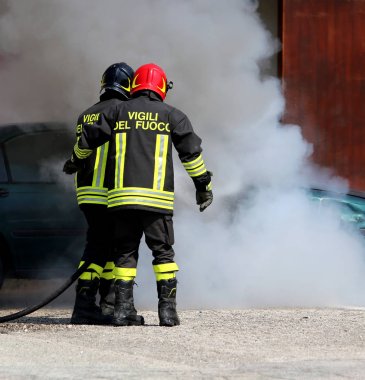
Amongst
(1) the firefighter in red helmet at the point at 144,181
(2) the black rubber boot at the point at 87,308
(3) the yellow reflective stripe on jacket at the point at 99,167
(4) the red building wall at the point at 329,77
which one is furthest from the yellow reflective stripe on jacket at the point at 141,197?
(4) the red building wall at the point at 329,77

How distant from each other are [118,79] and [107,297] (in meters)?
1.42

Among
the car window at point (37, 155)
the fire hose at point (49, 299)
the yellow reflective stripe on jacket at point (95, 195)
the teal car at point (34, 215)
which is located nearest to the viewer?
the fire hose at point (49, 299)

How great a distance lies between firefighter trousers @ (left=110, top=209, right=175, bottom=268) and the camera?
718cm

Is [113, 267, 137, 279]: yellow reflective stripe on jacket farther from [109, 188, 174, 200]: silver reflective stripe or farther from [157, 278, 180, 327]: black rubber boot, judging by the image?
[109, 188, 174, 200]: silver reflective stripe

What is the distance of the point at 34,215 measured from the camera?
27.8ft

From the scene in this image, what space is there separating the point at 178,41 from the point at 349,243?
2092 mm

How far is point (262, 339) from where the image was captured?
6668 mm

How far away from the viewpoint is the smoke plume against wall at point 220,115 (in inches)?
349

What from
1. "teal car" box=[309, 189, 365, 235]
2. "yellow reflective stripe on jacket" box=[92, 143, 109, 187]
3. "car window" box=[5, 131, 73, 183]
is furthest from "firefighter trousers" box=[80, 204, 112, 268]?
"teal car" box=[309, 189, 365, 235]

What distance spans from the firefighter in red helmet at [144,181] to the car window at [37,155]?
136 cm

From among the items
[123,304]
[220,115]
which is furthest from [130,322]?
[220,115]

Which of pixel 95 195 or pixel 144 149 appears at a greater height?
pixel 144 149

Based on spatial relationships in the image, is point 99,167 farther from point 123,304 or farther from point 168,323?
point 168,323

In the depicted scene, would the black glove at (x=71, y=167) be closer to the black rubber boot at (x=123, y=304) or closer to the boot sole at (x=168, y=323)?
the black rubber boot at (x=123, y=304)
